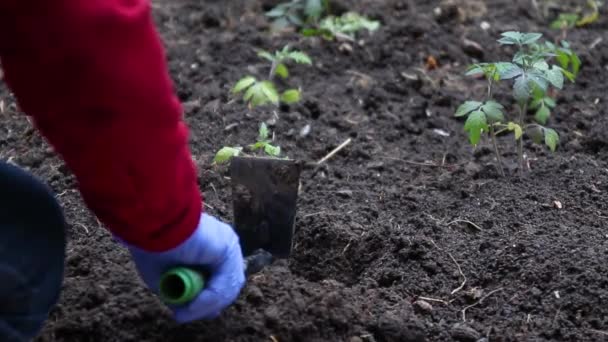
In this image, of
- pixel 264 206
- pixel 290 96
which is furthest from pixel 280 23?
pixel 264 206

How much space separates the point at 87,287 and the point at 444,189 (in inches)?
40.5

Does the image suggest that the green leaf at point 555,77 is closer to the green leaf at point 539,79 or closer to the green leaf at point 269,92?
the green leaf at point 539,79

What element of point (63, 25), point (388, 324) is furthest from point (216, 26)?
point (63, 25)

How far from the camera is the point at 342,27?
10.7 ft

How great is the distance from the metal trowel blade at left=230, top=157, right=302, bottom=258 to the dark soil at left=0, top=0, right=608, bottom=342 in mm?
85

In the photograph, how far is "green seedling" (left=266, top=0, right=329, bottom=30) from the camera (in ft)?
10.9

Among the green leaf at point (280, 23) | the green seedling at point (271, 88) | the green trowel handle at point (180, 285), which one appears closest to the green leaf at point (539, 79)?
the green seedling at point (271, 88)

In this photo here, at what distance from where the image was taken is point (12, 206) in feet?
6.35

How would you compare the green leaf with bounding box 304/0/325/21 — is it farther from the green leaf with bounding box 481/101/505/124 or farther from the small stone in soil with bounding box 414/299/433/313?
the small stone in soil with bounding box 414/299/433/313

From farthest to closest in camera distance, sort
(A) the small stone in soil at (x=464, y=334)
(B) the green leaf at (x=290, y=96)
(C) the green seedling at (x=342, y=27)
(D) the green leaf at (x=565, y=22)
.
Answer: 1. (D) the green leaf at (x=565, y=22)
2. (C) the green seedling at (x=342, y=27)
3. (B) the green leaf at (x=290, y=96)
4. (A) the small stone in soil at (x=464, y=334)

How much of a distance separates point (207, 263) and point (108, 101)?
0.46 m

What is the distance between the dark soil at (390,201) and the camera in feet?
6.64

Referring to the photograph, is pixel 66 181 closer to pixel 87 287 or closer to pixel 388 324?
pixel 87 287

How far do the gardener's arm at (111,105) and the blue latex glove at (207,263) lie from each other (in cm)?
6
